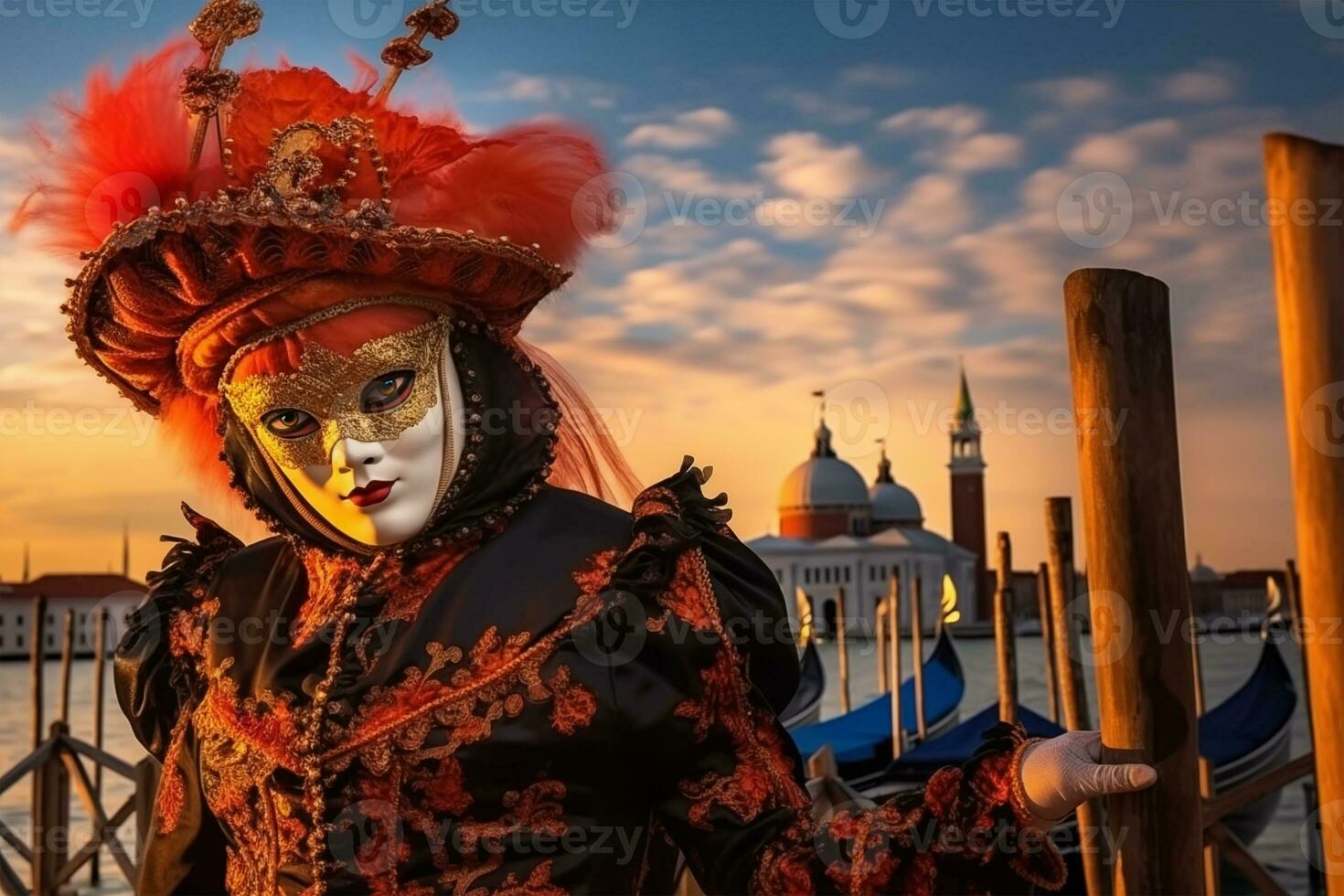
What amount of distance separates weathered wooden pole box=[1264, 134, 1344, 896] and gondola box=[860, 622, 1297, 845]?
8.23 m

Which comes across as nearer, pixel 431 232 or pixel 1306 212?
pixel 1306 212

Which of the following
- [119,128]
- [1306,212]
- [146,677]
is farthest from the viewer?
[146,677]

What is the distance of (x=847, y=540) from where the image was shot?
51.0 meters

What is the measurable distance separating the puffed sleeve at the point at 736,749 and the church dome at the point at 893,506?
53288mm

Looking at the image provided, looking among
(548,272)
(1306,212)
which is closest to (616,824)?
(548,272)

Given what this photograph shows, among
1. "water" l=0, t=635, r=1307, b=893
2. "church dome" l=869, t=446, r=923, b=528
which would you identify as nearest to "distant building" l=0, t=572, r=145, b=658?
"water" l=0, t=635, r=1307, b=893

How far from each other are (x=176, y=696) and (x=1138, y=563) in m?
1.58

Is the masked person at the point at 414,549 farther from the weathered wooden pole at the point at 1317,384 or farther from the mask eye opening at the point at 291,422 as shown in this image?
the weathered wooden pole at the point at 1317,384

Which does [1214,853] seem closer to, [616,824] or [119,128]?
[616,824]

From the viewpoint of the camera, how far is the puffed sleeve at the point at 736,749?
1.88m

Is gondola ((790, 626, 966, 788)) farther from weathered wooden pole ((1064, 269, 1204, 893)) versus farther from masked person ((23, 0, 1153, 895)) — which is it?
weathered wooden pole ((1064, 269, 1204, 893))

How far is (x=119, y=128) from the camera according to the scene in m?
2.28

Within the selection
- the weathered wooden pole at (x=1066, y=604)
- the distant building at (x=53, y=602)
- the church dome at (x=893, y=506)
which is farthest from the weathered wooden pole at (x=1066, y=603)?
the church dome at (x=893, y=506)

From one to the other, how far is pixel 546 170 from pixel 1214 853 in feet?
17.9
